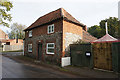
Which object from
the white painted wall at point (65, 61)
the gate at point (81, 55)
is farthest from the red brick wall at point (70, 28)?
the gate at point (81, 55)

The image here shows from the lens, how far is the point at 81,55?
8719mm

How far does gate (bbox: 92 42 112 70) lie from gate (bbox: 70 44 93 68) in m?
0.51

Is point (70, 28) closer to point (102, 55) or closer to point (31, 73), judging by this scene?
point (102, 55)

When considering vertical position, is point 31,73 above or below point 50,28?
below

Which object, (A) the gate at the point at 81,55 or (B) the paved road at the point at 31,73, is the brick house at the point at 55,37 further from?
(B) the paved road at the point at 31,73

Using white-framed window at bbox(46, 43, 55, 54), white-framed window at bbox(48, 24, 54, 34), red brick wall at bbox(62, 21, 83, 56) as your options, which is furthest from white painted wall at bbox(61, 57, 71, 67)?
white-framed window at bbox(48, 24, 54, 34)

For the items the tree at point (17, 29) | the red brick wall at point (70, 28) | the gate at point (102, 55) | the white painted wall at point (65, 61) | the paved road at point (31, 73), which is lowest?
the paved road at point (31, 73)

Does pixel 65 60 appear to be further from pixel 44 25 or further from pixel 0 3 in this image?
pixel 0 3

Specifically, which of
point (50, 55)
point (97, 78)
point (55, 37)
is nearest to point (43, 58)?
point (50, 55)

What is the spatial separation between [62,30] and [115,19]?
26.3 m

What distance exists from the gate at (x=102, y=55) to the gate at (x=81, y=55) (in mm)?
506

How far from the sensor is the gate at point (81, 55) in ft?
26.4

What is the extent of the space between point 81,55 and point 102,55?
213cm

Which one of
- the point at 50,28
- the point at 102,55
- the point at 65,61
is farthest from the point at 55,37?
the point at 102,55
